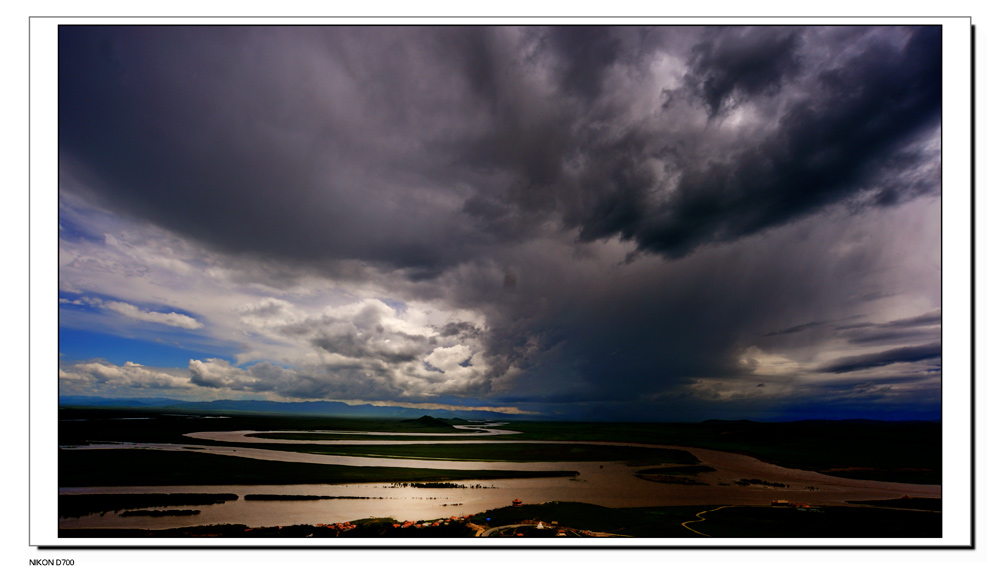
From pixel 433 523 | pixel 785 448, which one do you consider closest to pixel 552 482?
pixel 433 523

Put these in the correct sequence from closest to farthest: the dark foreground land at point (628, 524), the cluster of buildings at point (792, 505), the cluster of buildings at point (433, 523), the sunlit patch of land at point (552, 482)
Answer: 1. the dark foreground land at point (628, 524)
2. the cluster of buildings at point (433, 523)
3. the sunlit patch of land at point (552, 482)
4. the cluster of buildings at point (792, 505)

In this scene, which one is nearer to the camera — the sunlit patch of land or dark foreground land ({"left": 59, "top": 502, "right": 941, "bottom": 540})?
dark foreground land ({"left": 59, "top": 502, "right": 941, "bottom": 540})

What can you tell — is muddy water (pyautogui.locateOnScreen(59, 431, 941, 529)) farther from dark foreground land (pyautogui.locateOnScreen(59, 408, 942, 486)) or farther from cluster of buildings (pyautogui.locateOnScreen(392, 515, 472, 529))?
dark foreground land (pyautogui.locateOnScreen(59, 408, 942, 486))

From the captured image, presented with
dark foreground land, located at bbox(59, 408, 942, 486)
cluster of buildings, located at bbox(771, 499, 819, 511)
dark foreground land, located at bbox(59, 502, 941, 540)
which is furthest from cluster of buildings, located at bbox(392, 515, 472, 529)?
cluster of buildings, located at bbox(771, 499, 819, 511)

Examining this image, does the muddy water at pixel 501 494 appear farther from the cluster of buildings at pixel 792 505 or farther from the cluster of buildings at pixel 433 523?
the cluster of buildings at pixel 433 523

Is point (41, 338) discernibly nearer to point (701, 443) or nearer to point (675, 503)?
point (675, 503)

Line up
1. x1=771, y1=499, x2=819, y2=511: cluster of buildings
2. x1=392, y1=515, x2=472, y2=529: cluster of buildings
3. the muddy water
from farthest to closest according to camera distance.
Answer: x1=771, y1=499, x2=819, y2=511: cluster of buildings → the muddy water → x1=392, y1=515, x2=472, y2=529: cluster of buildings

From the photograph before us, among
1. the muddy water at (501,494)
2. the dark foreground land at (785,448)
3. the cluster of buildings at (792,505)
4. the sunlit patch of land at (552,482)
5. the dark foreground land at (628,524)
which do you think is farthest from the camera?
the dark foreground land at (785,448)

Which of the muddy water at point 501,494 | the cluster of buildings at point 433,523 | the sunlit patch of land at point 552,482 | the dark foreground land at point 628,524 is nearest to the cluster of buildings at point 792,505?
the sunlit patch of land at point 552,482

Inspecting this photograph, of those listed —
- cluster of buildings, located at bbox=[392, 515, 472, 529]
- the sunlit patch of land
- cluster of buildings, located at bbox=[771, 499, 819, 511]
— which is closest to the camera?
cluster of buildings, located at bbox=[392, 515, 472, 529]
